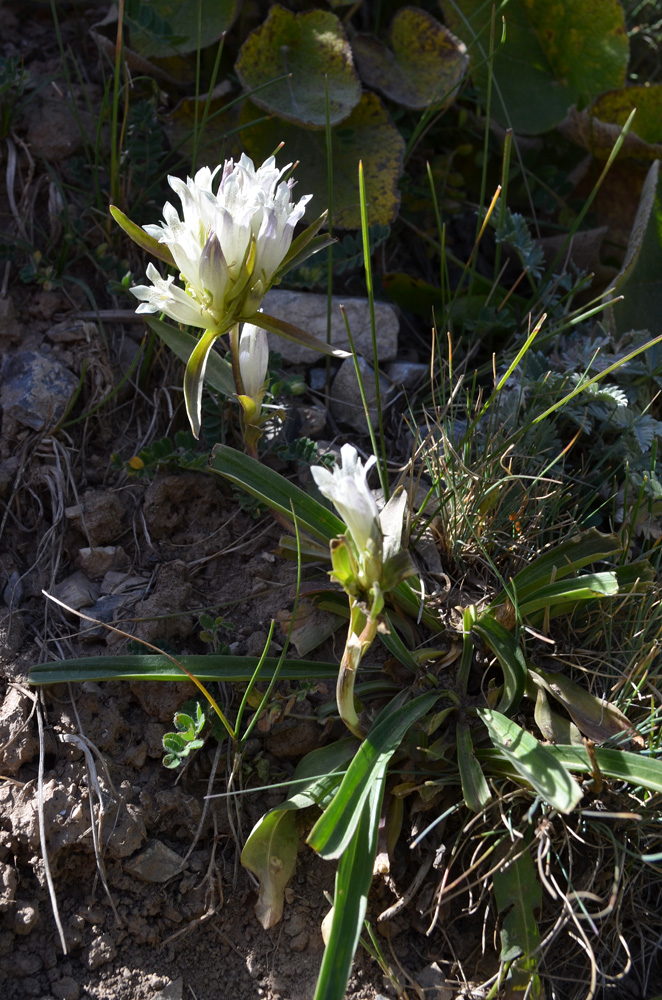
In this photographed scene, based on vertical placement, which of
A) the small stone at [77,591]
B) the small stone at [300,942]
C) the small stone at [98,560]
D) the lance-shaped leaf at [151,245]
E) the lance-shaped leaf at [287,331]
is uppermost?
the lance-shaped leaf at [151,245]

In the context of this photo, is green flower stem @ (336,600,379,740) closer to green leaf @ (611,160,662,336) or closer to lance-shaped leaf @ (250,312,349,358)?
lance-shaped leaf @ (250,312,349,358)

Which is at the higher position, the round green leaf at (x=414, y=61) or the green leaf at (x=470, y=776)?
the round green leaf at (x=414, y=61)

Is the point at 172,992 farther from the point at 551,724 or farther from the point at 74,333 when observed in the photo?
the point at 74,333

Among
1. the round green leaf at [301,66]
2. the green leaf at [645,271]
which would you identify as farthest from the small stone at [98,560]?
the green leaf at [645,271]

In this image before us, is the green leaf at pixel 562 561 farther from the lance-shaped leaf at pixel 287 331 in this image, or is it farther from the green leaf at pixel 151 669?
the lance-shaped leaf at pixel 287 331

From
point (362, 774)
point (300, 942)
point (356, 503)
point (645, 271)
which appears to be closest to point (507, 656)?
point (362, 774)

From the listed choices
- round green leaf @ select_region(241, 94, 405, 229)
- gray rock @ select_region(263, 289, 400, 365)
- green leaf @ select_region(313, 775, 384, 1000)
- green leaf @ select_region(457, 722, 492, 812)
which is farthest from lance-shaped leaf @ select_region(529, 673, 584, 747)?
round green leaf @ select_region(241, 94, 405, 229)
